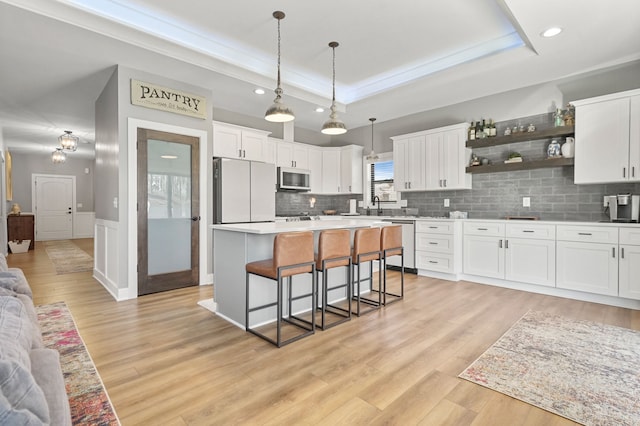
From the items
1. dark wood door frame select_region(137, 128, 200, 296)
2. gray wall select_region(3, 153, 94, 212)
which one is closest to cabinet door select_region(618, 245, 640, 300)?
dark wood door frame select_region(137, 128, 200, 296)

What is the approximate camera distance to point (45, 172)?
10297 mm

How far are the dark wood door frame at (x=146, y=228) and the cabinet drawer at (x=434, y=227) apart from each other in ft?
10.8


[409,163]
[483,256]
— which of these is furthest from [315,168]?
[483,256]

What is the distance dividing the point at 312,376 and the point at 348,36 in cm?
351

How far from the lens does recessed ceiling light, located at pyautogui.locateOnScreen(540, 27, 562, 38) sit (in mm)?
3195

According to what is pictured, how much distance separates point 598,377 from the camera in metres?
2.14

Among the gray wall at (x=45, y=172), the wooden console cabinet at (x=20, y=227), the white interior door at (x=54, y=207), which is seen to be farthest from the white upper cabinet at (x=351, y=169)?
the white interior door at (x=54, y=207)

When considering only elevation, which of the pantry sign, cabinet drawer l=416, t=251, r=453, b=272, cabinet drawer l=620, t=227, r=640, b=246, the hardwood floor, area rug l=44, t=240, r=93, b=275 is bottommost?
the hardwood floor

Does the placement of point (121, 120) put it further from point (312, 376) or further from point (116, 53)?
point (312, 376)

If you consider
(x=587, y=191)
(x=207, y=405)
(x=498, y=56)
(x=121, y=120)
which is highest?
(x=498, y=56)

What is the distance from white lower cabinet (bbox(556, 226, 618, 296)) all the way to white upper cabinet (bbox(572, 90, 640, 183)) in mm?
649

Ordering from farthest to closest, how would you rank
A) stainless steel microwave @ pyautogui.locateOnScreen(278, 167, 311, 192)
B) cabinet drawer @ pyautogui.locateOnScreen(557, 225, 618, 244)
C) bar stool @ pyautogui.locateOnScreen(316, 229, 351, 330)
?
stainless steel microwave @ pyautogui.locateOnScreen(278, 167, 311, 192)
cabinet drawer @ pyautogui.locateOnScreen(557, 225, 618, 244)
bar stool @ pyautogui.locateOnScreen(316, 229, 351, 330)

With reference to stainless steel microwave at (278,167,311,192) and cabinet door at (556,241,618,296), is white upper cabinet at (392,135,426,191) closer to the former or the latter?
stainless steel microwave at (278,167,311,192)

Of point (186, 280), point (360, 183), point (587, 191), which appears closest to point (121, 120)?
point (186, 280)
